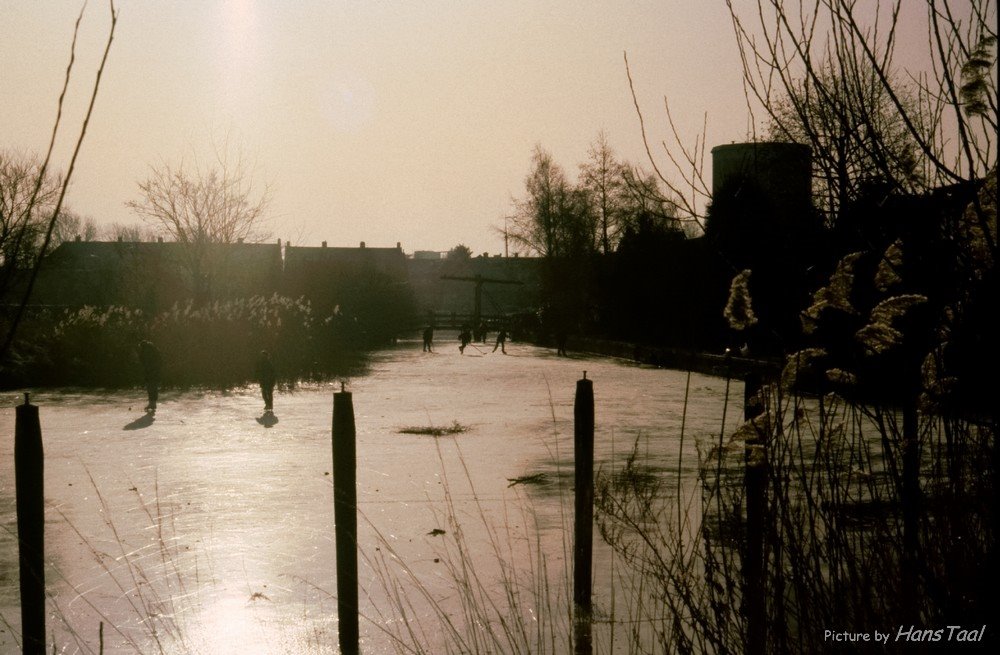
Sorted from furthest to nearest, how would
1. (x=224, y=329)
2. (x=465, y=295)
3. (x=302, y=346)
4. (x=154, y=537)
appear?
(x=465, y=295) < (x=302, y=346) < (x=224, y=329) < (x=154, y=537)

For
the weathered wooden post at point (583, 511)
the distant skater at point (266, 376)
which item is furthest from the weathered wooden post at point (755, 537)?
the distant skater at point (266, 376)

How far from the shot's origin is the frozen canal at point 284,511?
18.3ft

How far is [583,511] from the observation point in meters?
5.02

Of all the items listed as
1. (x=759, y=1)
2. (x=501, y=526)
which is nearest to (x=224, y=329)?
(x=501, y=526)

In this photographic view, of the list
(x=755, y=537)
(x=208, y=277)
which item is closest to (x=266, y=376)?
(x=755, y=537)

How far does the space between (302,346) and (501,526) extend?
26018 mm

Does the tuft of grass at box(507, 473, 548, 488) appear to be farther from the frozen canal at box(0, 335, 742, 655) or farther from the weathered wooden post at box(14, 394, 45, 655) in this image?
the weathered wooden post at box(14, 394, 45, 655)

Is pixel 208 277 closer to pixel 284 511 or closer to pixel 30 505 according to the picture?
pixel 284 511

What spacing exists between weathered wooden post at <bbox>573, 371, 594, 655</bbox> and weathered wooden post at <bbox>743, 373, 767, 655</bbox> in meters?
1.57

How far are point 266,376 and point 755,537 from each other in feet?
54.3

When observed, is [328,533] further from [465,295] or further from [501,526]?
[465,295]

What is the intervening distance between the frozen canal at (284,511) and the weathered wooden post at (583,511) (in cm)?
30

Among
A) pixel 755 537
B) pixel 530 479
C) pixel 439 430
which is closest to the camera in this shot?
pixel 755 537

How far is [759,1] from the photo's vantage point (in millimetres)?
3682
